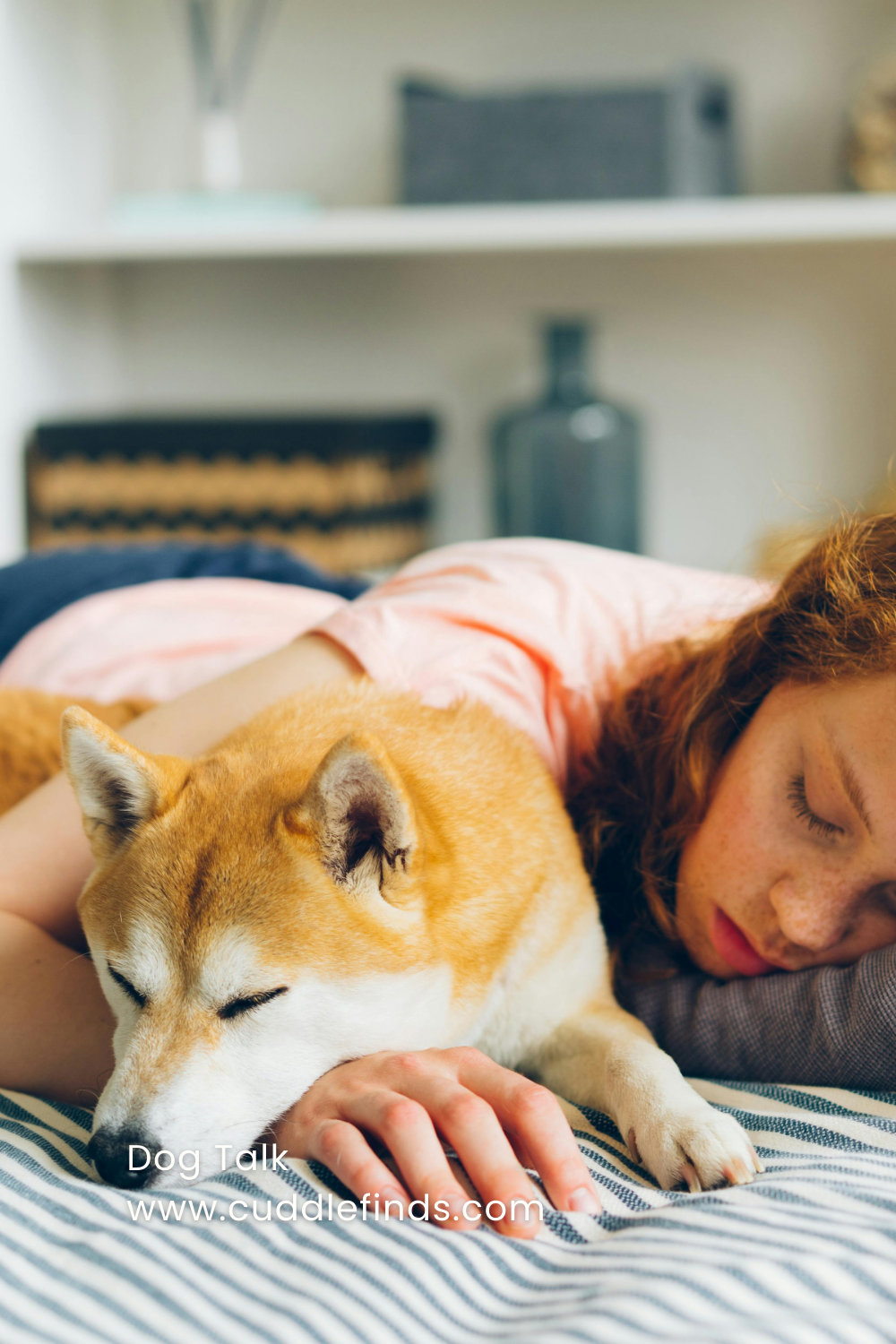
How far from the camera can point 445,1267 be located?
0.54 metres

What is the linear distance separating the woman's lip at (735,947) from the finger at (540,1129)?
27 cm

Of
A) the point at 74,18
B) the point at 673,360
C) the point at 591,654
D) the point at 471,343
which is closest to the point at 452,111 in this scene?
the point at 471,343

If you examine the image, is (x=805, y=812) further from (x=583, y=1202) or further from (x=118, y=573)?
(x=118, y=573)

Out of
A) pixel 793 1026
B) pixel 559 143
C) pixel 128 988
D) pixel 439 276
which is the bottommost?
pixel 793 1026

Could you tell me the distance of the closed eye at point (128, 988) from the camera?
698 mm

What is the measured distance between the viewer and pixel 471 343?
260cm

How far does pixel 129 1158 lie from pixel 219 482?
1719 millimetres

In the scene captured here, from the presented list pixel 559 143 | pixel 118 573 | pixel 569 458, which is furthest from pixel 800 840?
Result: pixel 559 143

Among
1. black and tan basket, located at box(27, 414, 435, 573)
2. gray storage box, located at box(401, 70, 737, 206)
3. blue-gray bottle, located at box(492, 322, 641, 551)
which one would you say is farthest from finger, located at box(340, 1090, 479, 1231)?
gray storage box, located at box(401, 70, 737, 206)

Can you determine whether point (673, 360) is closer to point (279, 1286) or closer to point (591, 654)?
point (591, 654)

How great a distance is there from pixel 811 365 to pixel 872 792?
77.5 inches

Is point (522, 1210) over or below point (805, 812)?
below

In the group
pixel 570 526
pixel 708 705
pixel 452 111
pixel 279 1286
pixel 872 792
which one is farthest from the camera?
pixel 570 526

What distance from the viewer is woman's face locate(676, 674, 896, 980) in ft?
2.56
